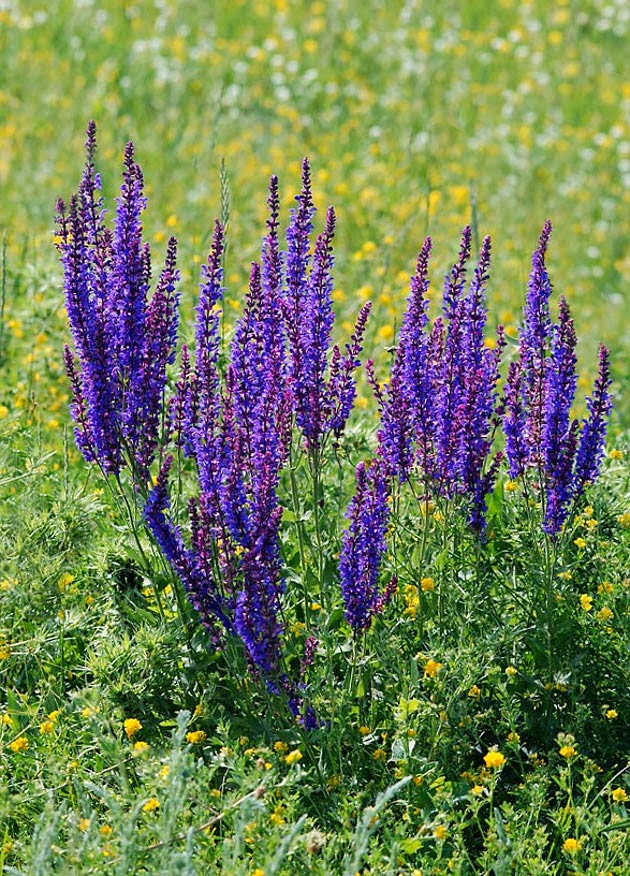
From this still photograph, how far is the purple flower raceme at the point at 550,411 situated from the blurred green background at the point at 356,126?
2.67 meters

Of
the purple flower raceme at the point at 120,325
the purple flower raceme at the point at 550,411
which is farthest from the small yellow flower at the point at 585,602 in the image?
the purple flower raceme at the point at 120,325

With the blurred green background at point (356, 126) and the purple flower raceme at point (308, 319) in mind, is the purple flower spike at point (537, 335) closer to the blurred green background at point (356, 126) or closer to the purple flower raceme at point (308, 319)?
the purple flower raceme at point (308, 319)

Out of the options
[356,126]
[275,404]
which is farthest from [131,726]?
[356,126]

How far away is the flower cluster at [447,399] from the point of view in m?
3.81

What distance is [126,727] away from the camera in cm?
363

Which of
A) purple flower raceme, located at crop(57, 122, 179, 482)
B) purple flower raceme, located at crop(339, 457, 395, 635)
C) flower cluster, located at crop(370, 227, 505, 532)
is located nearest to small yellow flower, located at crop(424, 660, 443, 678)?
purple flower raceme, located at crop(339, 457, 395, 635)

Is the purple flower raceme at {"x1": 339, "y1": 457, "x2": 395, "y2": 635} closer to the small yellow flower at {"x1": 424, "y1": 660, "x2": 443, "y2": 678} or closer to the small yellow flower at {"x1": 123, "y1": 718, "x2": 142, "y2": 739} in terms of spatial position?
the small yellow flower at {"x1": 424, "y1": 660, "x2": 443, "y2": 678}

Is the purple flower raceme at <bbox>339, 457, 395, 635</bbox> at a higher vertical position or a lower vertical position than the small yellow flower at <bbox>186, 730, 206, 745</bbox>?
higher

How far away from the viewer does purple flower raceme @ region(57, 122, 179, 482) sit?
3.71m

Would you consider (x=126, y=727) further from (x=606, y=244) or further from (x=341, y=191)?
(x=606, y=244)

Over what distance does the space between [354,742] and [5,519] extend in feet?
4.84

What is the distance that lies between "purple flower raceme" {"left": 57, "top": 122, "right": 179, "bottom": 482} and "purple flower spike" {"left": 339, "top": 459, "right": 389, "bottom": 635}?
0.66 meters

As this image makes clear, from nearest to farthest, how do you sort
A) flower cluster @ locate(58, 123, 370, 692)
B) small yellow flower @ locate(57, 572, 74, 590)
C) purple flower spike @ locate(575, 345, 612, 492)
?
flower cluster @ locate(58, 123, 370, 692) < purple flower spike @ locate(575, 345, 612, 492) < small yellow flower @ locate(57, 572, 74, 590)

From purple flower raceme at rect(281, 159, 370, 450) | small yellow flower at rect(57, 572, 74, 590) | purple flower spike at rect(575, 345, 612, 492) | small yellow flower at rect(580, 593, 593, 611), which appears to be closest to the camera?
purple flower raceme at rect(281, 159, 370, 450)
